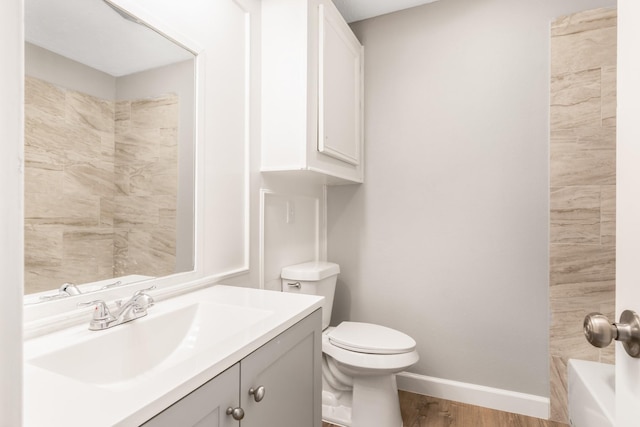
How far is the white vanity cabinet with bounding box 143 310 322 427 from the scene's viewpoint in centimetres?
63

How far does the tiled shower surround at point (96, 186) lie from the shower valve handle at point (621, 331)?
1.16 meters

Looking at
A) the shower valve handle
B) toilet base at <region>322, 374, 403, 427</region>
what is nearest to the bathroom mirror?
toilet base at <region>322, 374, 403, 427</region>

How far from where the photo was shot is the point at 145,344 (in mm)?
911

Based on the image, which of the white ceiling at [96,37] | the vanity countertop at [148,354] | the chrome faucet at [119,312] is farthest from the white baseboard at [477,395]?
the white ceiling at [96,37]

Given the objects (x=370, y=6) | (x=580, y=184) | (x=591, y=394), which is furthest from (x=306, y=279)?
(x=370, y=6)

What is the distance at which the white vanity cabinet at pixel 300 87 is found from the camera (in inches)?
60.1

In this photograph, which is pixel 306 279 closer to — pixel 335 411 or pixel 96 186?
pixel 335 411

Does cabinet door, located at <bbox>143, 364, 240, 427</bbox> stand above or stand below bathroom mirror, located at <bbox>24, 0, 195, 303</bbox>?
below

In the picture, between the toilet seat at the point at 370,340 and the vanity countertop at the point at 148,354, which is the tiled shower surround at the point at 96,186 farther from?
the toilet seat at the point at 370,340

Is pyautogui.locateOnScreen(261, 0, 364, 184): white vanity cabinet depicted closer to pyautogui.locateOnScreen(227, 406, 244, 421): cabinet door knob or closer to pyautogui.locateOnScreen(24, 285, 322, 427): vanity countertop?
pyautogui.locateOnScreen(24, 285, 322, 427): vanity countertop

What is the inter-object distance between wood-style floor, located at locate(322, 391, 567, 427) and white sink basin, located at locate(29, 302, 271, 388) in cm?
110

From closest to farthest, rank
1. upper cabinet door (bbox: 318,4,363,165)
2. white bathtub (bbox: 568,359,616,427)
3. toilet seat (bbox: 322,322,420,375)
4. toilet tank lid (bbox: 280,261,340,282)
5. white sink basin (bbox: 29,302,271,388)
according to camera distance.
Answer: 1. white sink basin (bbox: 29,302,271,388)
2. white bathtub (bbox: 568,359,616,427)
3. toilet seat (bbox: 322,322,420,375)
4. upper cabinet door (bbox: 318,4,363,165)
5. toilet tank lid (bbox: 280,261,340,282)

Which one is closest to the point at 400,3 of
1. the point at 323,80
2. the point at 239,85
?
the point at 323,80

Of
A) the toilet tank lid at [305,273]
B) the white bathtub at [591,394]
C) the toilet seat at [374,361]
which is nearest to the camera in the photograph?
the white bathtub at [591,394]
